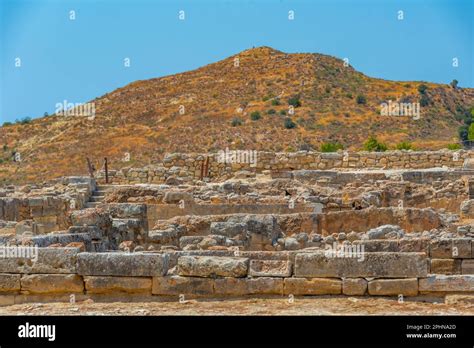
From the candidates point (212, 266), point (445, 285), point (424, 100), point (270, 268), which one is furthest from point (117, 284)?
point (424, 100)

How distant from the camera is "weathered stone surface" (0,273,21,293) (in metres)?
7.63

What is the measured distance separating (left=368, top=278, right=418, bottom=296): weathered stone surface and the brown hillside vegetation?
120 ft

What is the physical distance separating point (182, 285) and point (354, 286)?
1614 mm

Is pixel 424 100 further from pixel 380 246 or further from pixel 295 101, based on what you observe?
pixel 380 246

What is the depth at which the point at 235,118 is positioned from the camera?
58438mm

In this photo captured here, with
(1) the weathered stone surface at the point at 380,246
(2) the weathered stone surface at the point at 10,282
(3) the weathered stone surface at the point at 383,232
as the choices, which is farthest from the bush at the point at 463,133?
(2) the weathered stone surface at the point at 10,282

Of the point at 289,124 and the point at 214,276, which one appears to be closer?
the point at 214,276

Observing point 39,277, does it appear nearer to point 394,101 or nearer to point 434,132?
point 434,132

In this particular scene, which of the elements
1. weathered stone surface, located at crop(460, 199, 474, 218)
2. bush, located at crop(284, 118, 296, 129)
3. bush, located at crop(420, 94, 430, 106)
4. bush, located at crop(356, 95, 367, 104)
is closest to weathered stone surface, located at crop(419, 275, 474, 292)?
weathered stone surface, located at crop(460, 199, 474, 218)

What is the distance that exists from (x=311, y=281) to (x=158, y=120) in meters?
55.1

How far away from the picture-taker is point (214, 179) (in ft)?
80.1

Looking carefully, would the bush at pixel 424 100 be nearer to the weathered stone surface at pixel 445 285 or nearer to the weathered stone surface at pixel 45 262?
the weathered stone surface at pixel 445 285
